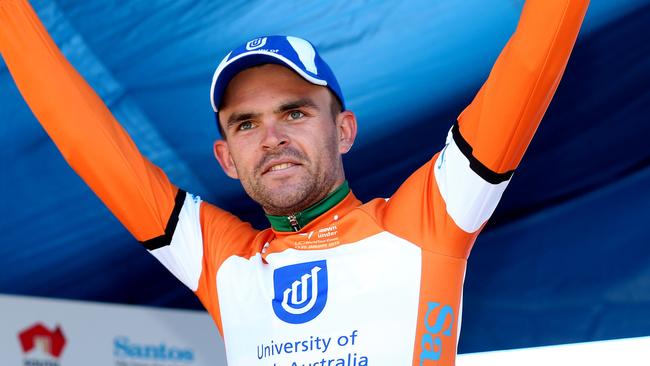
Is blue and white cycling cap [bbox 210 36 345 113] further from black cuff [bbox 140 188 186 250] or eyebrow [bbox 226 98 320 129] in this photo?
black cuff [bbox 140 188 186 250]

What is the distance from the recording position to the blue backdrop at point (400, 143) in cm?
220

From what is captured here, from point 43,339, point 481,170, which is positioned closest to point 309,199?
point 481,170

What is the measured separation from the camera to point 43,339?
2.68 metres

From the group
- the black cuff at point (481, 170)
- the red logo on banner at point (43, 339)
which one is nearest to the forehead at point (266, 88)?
the black cuff at point (481, 170)

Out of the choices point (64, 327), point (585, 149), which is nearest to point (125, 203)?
point (64, 327)

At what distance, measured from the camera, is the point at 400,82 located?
7.75 ft

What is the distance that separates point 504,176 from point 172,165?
3.81 feet

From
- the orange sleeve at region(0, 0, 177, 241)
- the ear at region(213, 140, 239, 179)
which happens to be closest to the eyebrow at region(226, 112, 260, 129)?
the ear at region(213, 140, 239, 179)

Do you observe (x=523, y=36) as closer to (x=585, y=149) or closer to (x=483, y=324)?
(x=585, y=149)

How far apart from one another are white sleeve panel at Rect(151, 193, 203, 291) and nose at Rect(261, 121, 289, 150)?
278 millimetres

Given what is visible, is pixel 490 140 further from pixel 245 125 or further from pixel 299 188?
pixel 245 125

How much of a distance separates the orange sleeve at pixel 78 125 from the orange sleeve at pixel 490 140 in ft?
1.63

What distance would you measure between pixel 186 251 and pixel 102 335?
0.75m

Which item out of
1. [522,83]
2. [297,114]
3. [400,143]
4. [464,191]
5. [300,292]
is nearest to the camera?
[522,83]
